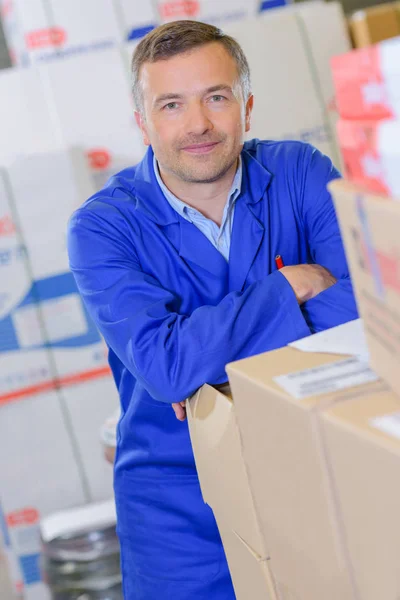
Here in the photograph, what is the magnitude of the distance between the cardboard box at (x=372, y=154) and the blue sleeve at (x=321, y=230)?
1.93 ft

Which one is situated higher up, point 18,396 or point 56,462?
point 18,396

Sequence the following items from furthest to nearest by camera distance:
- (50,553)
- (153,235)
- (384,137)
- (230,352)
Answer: (50,553)
(153,235)
(230,352)
(384,137)

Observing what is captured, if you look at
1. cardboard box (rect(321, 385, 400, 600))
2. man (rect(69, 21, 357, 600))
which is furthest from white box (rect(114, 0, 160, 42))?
cardboard box (rect(321, 385, 400, 600))

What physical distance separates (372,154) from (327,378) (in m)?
0.34

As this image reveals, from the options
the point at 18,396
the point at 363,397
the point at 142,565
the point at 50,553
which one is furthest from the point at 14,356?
the point at 363,397

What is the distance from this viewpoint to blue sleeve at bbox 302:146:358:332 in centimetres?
170

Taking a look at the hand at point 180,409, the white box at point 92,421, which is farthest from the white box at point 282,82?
the hand at point 180,409

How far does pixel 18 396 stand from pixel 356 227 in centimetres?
250

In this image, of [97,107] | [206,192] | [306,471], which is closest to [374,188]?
[306,471]

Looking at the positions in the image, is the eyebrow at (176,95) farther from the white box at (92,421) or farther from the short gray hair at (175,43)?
the white box at (92,421)

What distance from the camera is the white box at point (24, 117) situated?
11.6 feet

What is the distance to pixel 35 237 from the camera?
11.2 feet

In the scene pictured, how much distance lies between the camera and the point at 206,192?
194 centimetres

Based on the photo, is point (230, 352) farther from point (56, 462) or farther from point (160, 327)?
point (56, 462)
